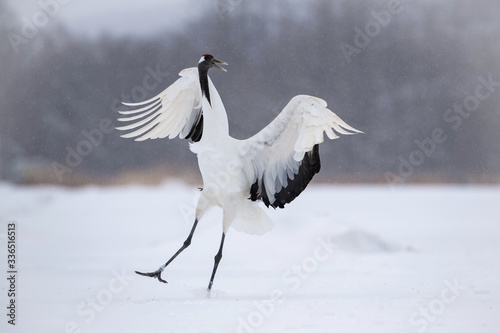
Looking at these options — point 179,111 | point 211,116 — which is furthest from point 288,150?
point 179,111

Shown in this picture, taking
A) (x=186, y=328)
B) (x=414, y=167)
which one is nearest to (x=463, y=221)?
(x=414, y=167)

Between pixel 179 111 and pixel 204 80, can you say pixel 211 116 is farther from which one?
pixel 179 111

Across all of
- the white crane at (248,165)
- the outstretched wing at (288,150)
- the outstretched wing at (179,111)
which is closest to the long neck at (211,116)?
the white crane at (248,165)

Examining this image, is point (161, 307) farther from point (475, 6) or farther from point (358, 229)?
point (475, 6)

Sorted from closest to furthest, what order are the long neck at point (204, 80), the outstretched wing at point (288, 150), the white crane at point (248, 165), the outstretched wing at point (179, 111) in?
the outstretched wing at point (288, 150), the white crane at point (248, 165), the long neck at point (204, 80), the outstretched wing at point (179, 111)

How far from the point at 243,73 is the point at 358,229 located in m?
2.16

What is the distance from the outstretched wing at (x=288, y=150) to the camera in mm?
2271

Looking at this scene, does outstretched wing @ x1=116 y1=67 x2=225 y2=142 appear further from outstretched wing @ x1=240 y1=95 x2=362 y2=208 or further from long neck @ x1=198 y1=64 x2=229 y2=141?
outstretched wing @ x1=240 y1=95 x2=362 y2=208

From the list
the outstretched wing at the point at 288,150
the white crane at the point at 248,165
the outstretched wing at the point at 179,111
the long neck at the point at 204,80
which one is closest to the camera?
the outstretched wing at the point at 288,150

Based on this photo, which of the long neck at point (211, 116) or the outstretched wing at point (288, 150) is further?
the long neck at point (211, 116)

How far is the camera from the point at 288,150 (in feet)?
8.18

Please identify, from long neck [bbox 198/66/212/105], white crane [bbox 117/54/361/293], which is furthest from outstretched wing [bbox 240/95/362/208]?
long neck [bbox 198/66/212/105]

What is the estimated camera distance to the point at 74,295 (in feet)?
8.46

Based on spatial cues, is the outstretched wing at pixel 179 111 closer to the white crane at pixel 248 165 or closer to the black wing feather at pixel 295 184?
the white crane at pixel 248 165
